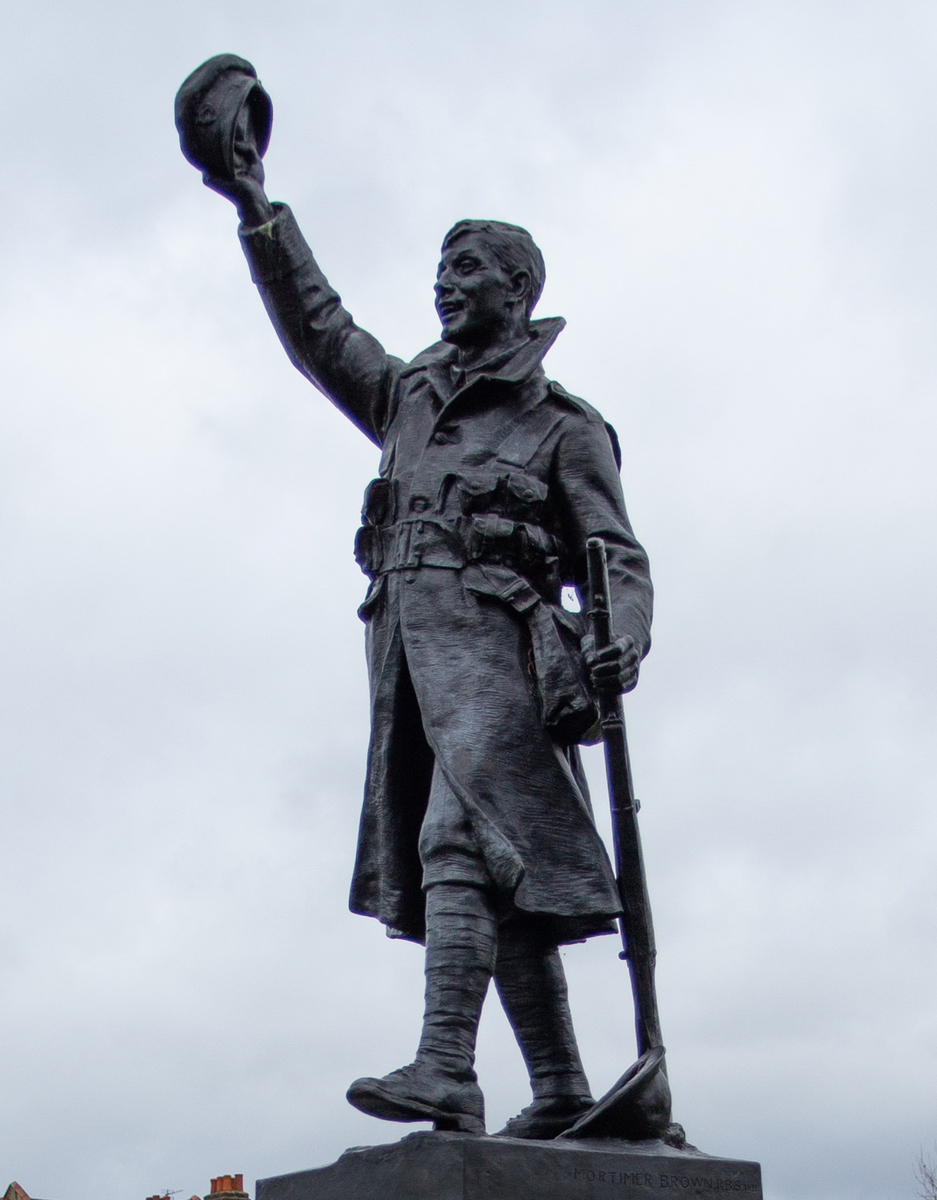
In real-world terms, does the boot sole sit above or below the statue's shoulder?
below

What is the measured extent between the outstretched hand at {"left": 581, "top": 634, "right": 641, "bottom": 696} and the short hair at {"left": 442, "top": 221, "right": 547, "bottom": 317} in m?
1.66

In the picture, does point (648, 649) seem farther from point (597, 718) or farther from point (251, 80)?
point (251, 80)

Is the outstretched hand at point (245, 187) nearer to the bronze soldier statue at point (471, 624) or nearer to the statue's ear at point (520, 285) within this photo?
the bronze soldier statue at point (471, 624)

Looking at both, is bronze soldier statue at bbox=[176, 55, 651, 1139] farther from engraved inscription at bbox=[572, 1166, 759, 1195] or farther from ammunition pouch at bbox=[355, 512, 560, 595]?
engraved inscription at bbox=[572, 1166, 759, 1195]

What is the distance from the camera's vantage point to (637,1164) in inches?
222

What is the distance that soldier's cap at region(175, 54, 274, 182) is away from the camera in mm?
6988

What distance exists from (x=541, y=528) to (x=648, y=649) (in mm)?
600

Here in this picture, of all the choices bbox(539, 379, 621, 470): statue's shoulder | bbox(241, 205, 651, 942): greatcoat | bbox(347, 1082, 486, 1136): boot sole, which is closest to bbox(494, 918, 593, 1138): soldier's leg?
bbox(241, 205, 651, 942): greatcoat

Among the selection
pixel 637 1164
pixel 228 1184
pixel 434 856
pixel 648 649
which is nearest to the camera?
pixel 637 1164

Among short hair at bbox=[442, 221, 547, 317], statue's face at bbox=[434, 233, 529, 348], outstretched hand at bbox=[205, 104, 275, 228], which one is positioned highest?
outstretched hand at bbox=[205, 104, 275, 228]

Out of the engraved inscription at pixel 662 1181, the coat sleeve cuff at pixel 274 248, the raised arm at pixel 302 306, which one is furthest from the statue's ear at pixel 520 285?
the engraved inscription at pixel 662 1181

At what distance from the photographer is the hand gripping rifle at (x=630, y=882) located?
5.98 m

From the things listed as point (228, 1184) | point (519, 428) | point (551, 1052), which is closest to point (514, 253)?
point (519, 428)

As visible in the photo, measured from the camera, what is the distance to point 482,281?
696 cm
